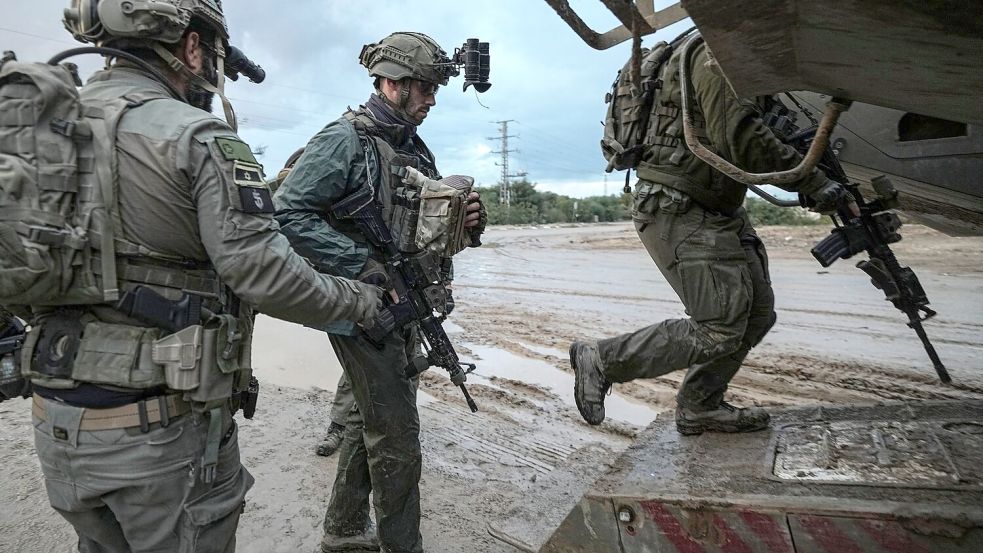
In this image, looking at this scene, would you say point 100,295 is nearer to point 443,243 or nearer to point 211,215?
point 211,215

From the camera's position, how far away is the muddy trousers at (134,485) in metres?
1.67

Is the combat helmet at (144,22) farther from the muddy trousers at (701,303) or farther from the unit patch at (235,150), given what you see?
the muddy trousers at (701,303)

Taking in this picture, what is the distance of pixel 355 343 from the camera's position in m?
2.64

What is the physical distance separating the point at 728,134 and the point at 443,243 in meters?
1.27

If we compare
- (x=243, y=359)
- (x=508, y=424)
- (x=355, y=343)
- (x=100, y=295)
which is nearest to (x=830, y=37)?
(x=243, y=359)

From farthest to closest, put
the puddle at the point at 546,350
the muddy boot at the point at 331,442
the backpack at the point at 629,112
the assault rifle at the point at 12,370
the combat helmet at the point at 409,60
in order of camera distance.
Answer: the puddle at the point at 546,350 < the muddy boot at the point at 331,442 < the backpack at the point at 629,112 < the combat helmet at the point at 409,60 < the assault rifle at the point at 12,370

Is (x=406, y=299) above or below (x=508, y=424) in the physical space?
above

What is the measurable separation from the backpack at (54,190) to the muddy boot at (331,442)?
8.28ft

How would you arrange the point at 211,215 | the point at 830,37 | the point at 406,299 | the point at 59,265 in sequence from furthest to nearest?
1. the point at 406,299
2. the point at 211,215
3. the point at 59,265
4. the point at 830,37

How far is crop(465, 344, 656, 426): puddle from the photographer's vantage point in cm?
457

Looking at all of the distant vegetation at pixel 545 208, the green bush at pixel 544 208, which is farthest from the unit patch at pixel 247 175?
the green bush at pixel 544 208

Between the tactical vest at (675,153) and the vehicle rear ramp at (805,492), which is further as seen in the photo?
the tactical vest at (675,153)

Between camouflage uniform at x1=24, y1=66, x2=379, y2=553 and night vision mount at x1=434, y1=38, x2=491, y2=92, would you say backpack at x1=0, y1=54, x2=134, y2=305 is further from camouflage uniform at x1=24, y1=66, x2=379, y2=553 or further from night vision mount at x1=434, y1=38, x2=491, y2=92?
night vision mount at x1=434, y1=38, x2=491, y2=92

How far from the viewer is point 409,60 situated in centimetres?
290
